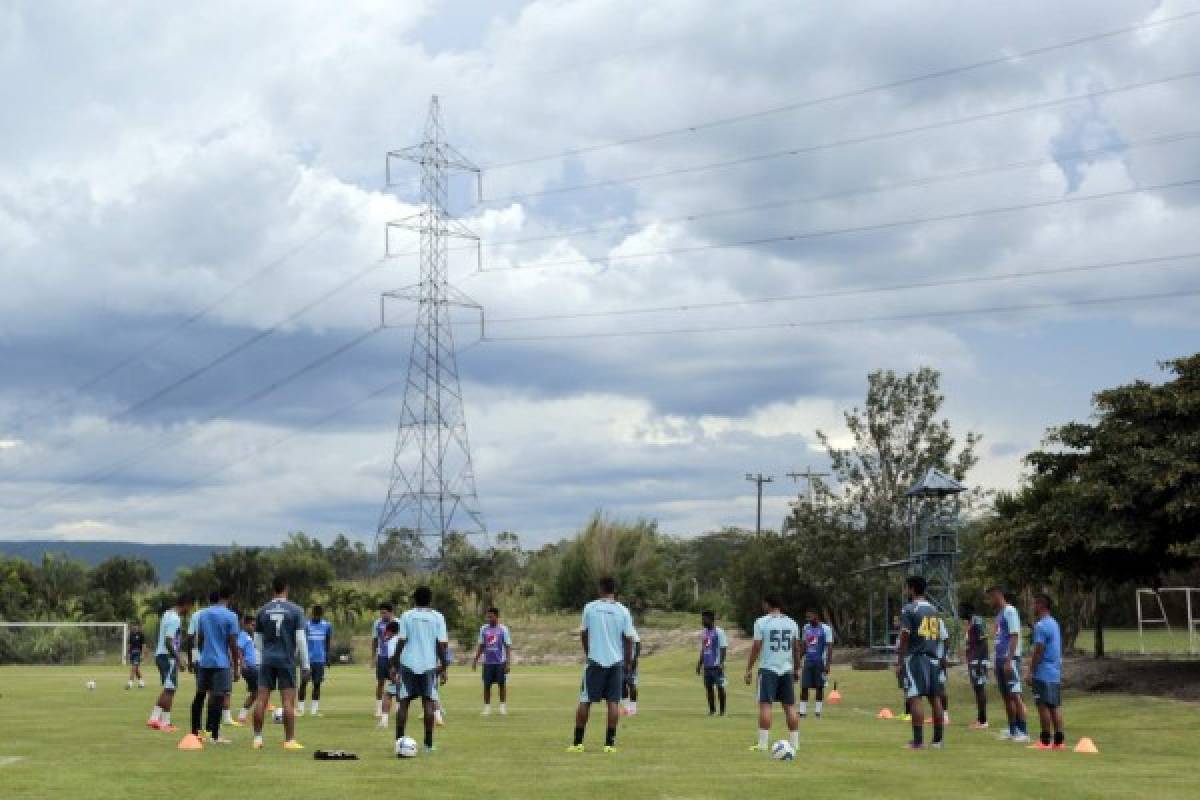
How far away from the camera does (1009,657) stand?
72.5 feet

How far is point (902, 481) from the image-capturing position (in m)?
57.0

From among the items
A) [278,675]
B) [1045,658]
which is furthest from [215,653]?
[1045,658]

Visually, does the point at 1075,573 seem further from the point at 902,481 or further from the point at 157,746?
the point at 157,746

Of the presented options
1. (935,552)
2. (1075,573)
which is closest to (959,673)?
(935,552)

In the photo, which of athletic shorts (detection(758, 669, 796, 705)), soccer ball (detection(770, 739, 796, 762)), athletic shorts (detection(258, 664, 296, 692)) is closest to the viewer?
soccer ball (detection(770, 739, 796, 762))

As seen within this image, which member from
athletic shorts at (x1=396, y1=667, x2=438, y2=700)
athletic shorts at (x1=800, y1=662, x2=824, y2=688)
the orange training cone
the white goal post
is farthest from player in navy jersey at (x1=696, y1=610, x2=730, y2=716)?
the white goal post

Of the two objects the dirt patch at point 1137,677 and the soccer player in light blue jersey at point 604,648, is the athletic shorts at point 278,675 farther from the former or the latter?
the dirt patch at point 1137,677

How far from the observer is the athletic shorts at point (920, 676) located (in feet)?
67.4

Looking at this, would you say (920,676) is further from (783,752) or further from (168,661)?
(168,661)

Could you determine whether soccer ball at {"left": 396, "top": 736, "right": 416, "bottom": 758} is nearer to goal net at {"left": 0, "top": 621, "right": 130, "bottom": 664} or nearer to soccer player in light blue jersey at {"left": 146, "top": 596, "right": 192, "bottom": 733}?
soccer player in light blue jersey at {"left": 146, "top": 596, "right": 192, "bottom": 733}

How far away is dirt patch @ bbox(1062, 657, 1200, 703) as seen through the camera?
33.9 metres

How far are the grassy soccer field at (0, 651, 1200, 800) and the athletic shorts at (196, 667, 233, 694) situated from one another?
931 mm

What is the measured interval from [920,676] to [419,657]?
22.9ft

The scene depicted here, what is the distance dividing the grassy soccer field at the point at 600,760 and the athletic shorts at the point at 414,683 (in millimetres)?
835
